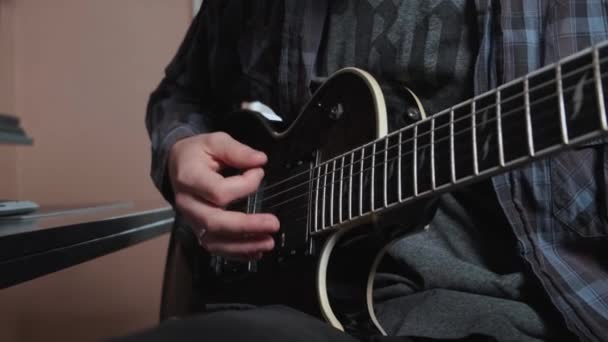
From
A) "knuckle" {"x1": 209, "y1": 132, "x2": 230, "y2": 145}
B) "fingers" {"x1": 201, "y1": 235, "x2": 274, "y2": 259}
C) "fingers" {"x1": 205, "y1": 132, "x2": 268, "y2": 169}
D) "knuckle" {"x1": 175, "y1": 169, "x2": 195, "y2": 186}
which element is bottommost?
"fingers" {"x1": 201, "y1": 235, "x2": 274, "y2": 259}

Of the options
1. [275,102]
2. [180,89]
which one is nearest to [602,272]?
[275,102]

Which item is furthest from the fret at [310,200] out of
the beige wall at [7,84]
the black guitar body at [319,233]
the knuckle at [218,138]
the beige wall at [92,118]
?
the beige wall at [7,84]

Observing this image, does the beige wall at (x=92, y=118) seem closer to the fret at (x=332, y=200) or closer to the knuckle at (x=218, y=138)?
the knuckle at (x=218, y=138)

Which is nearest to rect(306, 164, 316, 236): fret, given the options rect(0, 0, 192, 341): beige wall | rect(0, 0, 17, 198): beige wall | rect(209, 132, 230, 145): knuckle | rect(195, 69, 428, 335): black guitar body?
rect(195, 69, 428, 335): black guitar body

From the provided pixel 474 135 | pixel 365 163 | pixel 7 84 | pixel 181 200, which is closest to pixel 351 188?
pixel 365 163

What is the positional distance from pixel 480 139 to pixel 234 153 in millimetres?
334

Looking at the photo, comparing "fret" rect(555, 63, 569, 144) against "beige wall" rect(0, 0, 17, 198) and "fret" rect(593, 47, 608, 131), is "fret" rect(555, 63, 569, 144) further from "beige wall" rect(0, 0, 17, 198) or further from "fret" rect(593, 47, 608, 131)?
"beige wall" rect(0, 0, 17, 198)

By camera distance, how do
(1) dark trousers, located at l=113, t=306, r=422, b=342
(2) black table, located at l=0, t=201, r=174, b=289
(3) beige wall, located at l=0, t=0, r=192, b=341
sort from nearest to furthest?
(1) dark trousers, located at l=113, t=306, r=422, b=342 < (2) black table, located at l=0, t=201, r=174, b=289 < (3) beige wall, located at l=0, t=0, r=192, b=341

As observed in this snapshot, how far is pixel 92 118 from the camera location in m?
1.62

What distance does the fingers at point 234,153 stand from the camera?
622 millimetres

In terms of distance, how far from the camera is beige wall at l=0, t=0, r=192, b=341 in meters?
1.56

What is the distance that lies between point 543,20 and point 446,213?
21 centimetres

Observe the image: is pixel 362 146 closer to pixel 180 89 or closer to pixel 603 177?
pixel 603 177

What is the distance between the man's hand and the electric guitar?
3 cm
